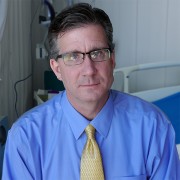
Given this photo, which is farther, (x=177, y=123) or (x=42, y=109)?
(x=177, y=123)

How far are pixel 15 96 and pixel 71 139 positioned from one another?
1.44 m

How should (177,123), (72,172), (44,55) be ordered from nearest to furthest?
(72,172)
(177,123)
(44,55)

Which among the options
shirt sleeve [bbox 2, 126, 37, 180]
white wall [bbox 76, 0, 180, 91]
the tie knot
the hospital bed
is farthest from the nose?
white wall [bbox 76, 0, 180, 91]

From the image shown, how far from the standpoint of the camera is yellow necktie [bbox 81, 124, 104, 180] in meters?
1.01

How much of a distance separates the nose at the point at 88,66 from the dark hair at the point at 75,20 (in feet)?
0.37

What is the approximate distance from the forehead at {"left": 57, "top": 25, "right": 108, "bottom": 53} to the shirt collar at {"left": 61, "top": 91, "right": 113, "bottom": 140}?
239mm

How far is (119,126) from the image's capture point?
112cm

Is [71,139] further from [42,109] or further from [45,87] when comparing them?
[45,87]

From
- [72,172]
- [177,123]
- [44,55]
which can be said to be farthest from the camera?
[44,55]

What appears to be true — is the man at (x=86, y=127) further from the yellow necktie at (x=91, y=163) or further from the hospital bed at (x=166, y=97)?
the hospital bed at (x=166, y=97)

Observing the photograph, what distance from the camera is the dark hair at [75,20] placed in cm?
98

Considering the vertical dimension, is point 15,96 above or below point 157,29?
below

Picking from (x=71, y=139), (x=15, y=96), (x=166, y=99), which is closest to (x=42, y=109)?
(x=71, y=139)

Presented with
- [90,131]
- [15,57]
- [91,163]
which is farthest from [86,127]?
[15,57]
